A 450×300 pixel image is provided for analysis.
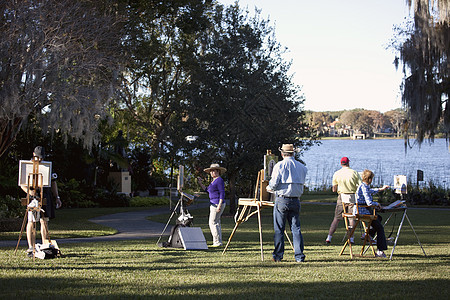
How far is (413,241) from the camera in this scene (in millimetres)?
13602

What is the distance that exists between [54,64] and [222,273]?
12507 mm

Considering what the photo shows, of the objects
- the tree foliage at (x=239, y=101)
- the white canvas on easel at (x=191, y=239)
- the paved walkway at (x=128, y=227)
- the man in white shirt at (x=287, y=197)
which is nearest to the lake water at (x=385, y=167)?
the tree foliage at (x=239, y=101)

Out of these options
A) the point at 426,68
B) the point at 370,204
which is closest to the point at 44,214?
the point at 370,204

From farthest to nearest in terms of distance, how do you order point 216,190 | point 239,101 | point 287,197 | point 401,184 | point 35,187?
1. point 239,101
2. point 216,190
3. point 401,184
4. point 35,187
5. point 287,197

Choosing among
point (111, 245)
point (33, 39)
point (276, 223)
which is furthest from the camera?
point (33, 39)

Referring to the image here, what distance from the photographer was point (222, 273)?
8.70m

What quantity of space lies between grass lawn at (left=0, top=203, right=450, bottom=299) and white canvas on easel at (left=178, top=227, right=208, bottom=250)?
248 millimetres

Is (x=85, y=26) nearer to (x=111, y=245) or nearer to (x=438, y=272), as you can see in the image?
(x=111, y=245)

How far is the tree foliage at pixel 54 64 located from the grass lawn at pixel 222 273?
780 cm

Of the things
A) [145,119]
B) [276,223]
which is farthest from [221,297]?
[145,119]

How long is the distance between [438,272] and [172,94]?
1053 inches

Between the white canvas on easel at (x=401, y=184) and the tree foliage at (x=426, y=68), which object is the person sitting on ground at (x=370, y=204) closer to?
the white canvas on easel at (x=401, y=184)

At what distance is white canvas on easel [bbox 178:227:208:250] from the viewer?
461 inches

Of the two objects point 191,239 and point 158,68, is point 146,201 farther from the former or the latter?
point 191,239
